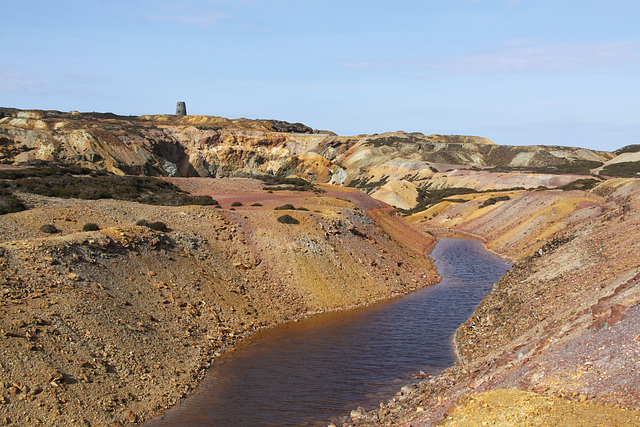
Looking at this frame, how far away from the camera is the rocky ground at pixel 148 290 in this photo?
15.8m

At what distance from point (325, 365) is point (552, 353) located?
896 centimetres

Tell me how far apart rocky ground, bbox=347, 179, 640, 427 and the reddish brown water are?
4.28 ft

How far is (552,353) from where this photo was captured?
14.9 metres

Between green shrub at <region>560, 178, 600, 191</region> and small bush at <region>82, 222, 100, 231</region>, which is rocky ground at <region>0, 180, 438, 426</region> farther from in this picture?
green shrub at <region>560, 178, 600, 191</region>

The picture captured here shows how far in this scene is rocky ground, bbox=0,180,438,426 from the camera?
51.9 feet

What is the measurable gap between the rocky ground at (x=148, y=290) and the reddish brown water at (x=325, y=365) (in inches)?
48.1

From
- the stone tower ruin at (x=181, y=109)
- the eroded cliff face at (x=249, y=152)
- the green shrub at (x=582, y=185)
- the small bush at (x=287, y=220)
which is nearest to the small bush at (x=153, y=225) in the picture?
the small bush at (x=287, y=220)

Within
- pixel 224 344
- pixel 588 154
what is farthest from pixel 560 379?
pixel 588 154

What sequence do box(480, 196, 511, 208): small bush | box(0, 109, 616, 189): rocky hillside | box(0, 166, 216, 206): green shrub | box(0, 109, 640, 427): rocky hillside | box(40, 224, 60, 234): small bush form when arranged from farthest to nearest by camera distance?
box(0, 109, 616, 189): rocky hillside, box(480, 196, 511, 208): small bush, box(0, 166, 216, 206): green shrub, box(40, 224, 60, 234): small bush, box(0, 109, 640, 427): rocky hillside

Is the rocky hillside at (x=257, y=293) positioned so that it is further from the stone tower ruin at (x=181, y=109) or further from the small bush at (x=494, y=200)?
the stone tower ruin at (x=181, y=109)

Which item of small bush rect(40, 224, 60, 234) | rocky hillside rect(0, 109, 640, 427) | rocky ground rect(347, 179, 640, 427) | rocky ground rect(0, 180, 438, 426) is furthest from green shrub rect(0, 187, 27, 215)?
rocky ground rect(347, 179, 640, 427)

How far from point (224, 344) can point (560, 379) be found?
14.2 meters

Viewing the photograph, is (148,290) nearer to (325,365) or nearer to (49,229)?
(49,229)

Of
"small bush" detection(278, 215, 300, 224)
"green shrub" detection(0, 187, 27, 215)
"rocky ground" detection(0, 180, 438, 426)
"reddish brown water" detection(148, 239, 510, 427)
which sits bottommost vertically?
"reddish brown water" detection(148, 239, 510, 427)
